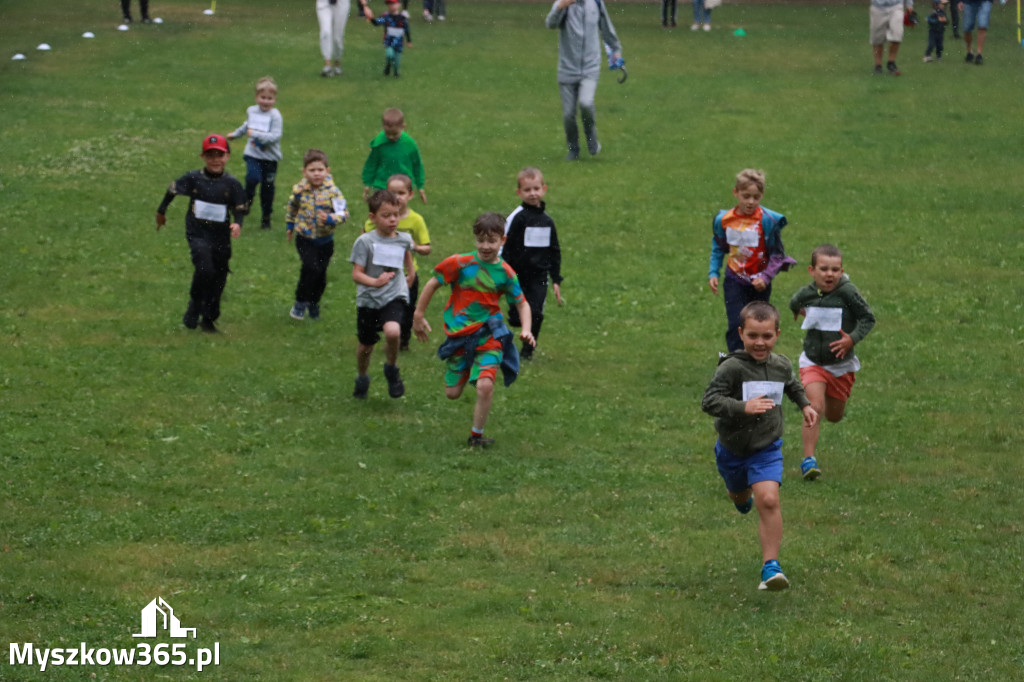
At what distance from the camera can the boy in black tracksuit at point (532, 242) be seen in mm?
14359

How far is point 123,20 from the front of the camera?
3719 cm

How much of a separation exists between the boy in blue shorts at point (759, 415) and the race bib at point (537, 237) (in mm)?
5563

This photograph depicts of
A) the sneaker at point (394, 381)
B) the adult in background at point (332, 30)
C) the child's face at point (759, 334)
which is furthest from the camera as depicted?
the adult in background at point (332, 30)

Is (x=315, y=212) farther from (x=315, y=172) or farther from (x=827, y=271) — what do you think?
(x=827, y=271)

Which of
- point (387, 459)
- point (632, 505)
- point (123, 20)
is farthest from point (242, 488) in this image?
point (123, 20)

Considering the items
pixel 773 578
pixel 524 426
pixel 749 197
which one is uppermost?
pixel 749 197

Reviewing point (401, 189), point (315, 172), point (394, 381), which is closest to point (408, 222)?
point (401, 189)

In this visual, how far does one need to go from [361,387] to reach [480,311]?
6.58 feet

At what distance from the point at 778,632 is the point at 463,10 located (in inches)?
1431

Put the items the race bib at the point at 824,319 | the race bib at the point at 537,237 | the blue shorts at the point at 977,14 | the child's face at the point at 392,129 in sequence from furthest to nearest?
the blue shorts at the point at 977,14 < the child's face at the point at 392,129 < the race bib at the point at 537,237 < the race bib at the point at 824,319

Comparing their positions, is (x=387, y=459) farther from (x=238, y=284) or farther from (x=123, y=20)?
(x=123, y=20)

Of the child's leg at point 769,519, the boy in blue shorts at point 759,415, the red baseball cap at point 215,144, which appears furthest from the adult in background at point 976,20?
the child's leg at point 769,519

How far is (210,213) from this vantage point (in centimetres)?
1519

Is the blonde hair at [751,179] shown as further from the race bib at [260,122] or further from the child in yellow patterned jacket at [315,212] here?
the race bib at [260,122]
